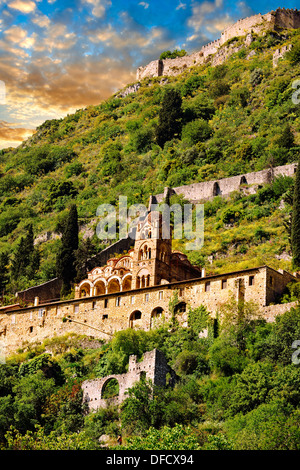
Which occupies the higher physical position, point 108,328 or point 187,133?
point 187,133

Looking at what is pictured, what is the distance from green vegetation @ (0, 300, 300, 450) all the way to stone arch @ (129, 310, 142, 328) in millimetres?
1776

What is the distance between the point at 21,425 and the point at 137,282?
17022mm

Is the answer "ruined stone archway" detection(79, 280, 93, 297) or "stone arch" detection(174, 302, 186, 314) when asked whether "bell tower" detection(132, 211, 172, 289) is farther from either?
"stone arch" detection(174, 302, 186, 314)

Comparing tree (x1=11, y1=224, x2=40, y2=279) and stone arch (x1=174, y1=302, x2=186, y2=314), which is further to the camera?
tree (x1=11, y1=224, x2=40, y2=279)

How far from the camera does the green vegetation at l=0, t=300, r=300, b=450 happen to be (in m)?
41.5

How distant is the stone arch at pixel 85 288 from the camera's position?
66062mm

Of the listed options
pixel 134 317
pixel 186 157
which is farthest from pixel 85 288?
pixel 186 157

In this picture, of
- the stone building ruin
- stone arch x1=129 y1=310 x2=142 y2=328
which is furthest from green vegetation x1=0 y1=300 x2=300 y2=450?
stone arch x1=129 y1=310 x2=142 y2=328

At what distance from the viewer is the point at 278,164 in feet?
273

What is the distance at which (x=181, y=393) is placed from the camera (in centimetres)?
4753

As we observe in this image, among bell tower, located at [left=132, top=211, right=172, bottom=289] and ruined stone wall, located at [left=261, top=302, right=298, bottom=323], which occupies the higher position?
bell tower, located at [left=132, top=211, right=172, bottom=289]

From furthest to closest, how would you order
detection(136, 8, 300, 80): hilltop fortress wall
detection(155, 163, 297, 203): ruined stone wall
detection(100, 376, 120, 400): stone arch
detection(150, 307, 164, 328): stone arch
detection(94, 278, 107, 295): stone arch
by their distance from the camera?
1. detection(136, 8, 300, 80): hilltop fortress wall
2. detection(155, 163, 297, 203): ruined stone wall
3. detection(94, 278, 107, 295): stone arch
4. detection(150, 307, 164, 328): stone arch
5. detection(100, 376, 120, 400): stone arch
